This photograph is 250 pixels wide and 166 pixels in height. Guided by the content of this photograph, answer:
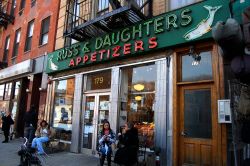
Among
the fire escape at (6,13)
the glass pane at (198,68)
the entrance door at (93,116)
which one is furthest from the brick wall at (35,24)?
the glass pane at (198,68)

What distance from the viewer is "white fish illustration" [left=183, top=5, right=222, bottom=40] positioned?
23.6 feet

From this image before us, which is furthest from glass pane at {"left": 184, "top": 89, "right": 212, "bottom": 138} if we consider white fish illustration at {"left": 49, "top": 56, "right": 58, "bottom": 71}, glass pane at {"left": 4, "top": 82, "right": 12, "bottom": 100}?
glass pane at {"left": 4, "top": 82, "right": 12, "bottom": 100}

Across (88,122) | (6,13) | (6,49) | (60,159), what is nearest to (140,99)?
(88,122)

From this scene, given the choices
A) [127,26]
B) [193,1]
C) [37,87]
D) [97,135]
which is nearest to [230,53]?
[193,1]

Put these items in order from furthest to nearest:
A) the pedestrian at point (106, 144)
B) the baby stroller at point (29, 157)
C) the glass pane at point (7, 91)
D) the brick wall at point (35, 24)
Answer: the glass pane at point (7, 91) < the brick wall at point (35, 24) < the pedestrian at point (106, 144) < the baby stroller at point (29, 157)

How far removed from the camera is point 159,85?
27.2 feet

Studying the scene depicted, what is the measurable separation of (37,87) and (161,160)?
31.1ft

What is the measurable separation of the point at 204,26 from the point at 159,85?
2.22 m

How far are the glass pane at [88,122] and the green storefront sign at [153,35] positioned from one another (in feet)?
5.29

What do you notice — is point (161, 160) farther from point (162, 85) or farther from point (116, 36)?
point (116, 36)

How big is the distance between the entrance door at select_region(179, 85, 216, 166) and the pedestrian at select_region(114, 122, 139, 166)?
1.34 meters

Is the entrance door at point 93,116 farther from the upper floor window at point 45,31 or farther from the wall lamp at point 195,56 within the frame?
the upper floor window at point 45,31

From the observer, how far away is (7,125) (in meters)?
14.0

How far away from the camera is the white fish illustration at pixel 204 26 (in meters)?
7.19
